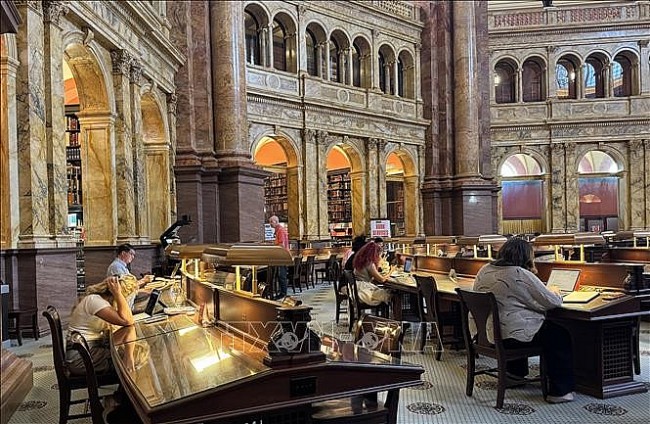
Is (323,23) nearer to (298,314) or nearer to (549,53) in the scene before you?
(549,53)

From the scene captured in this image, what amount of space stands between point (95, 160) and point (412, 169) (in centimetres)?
1338

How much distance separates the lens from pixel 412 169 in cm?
2183

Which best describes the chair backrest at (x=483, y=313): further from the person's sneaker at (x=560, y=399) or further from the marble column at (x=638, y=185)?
the marble column at (x=638, y=185)

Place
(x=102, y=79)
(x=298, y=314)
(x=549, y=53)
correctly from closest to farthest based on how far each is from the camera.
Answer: (x=298, y=314)
(x=102, y=79)
(x=549, y=53)

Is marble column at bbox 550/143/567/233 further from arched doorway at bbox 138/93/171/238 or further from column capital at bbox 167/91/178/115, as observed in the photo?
arched doorway at bbox 138/93/171/238

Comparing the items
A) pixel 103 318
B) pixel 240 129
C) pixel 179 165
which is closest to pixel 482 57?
pixel 240 129

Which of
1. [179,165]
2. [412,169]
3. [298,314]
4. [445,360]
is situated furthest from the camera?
[412,169]

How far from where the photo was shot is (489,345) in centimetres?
493

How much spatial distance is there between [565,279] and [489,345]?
4.49 ft

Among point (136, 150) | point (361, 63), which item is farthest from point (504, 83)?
point (136, 150)

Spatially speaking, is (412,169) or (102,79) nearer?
(102,79)

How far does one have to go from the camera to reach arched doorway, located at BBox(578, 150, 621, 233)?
25719 mm

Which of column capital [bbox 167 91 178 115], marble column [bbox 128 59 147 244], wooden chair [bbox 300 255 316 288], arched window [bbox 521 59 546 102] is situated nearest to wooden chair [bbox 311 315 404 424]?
marble column [bbox 128 59 147 244]

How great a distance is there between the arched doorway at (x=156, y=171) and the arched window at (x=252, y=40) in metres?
6.08
